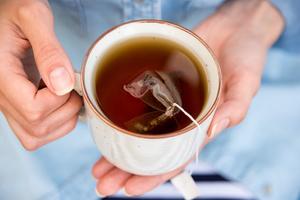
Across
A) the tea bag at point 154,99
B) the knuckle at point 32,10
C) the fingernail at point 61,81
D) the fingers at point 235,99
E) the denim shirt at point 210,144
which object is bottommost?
the denim shirt at point 210,144

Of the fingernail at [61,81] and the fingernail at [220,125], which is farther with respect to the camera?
the fingernail at [220,125]

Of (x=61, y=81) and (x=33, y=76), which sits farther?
(x=33, y=76)

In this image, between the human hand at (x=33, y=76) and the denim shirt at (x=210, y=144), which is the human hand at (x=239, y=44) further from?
the human hand at (x=33, y=76)

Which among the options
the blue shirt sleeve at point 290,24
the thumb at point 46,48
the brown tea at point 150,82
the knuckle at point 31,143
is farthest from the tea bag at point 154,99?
the blue shirt sleeve at point 290,24

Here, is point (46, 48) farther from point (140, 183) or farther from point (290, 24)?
point (290, 24)


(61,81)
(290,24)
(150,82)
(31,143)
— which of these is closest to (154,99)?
(150,82)

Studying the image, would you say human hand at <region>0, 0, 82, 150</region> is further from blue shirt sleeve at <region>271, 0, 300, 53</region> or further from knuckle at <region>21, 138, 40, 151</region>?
blue shirt sleeve at <region>271, 0, 300, 53</region>

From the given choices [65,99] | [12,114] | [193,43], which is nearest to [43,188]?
[12,114]
